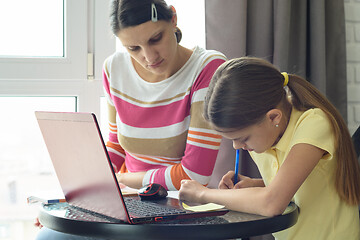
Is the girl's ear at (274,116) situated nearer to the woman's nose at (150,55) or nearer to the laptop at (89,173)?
the laptop at (89,173)

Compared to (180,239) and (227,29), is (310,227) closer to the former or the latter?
(180,239)

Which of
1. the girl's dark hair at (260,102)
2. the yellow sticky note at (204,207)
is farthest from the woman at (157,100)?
the yellow sticky note at (204,207)

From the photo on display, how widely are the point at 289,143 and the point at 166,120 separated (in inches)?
18.3

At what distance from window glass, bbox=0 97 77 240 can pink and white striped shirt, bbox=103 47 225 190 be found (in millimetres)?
467

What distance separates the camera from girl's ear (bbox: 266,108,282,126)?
117 centimetres

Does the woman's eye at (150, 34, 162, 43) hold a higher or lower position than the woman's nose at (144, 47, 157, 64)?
higher

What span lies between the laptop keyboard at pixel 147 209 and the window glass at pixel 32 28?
3.79ft

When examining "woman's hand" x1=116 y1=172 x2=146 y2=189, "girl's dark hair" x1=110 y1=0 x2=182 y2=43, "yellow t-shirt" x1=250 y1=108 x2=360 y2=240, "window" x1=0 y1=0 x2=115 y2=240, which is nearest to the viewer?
"yellow t-shirt" x1=250 y1=108 x2=360 y2=240

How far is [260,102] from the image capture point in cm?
115

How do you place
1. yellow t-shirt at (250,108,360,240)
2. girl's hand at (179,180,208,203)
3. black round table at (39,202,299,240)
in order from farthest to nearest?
yellow t-shirt at (250,108,360,240), girl's hand at (179,180,208,203), black round table at (39,202,299,240)

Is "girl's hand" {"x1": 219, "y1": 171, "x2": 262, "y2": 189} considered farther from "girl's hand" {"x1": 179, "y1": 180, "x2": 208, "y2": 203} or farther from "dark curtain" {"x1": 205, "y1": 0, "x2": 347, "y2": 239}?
"dark curtain" {"x1": 205, "y1": 0, "x2": 347, "y2": 239}

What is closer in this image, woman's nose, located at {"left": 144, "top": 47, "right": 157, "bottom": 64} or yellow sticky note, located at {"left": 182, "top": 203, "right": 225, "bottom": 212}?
yellow sticky note, located at {"left": 182, "top": 203, "right": 225, "bottom": 212}

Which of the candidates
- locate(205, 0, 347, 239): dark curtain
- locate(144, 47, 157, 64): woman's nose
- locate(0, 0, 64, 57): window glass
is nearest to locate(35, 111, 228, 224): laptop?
locate(144, 47, 157, 64): woman's nose

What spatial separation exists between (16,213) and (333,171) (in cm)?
138
